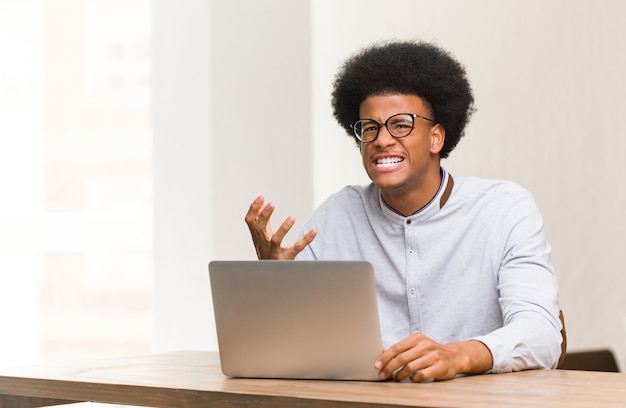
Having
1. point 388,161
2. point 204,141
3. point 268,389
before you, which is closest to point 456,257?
point 388,161

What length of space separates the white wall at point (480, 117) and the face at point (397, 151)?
4.54ft

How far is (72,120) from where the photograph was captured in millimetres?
10586

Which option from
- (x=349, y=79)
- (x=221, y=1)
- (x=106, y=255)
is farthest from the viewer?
(x=106, y=255)

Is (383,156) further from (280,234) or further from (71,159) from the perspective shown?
(71,159)

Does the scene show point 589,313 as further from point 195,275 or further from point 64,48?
point 64,48

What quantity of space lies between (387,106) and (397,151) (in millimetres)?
111

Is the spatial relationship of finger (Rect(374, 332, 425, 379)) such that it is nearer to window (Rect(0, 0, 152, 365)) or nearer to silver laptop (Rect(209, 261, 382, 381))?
silver laptop (Rect(209, 261, 382, 381))

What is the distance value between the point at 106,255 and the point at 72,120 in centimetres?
153

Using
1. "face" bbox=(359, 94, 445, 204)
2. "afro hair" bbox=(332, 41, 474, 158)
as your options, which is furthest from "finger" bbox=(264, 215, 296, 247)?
"afro hair" bbox=(332, 41, 474, 158)

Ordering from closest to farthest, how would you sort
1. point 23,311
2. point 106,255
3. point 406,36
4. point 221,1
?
point 221,1 < point 406,36 < point 23,311 < point 106,255

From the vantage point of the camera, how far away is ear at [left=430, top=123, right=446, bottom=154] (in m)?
2.45

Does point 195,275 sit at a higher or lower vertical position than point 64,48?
lower

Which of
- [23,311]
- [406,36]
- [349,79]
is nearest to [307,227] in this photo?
[349,79]

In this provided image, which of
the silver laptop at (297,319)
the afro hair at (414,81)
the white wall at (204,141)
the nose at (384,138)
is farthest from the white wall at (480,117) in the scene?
the silver laptop at (297,319)
